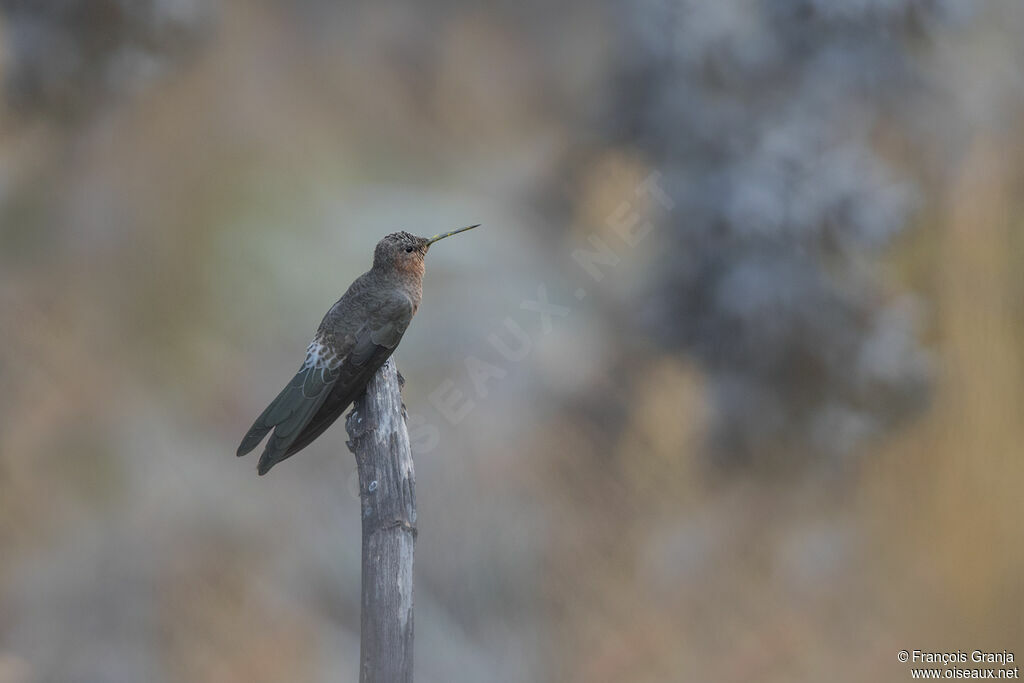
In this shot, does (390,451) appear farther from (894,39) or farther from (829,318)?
(894,39)

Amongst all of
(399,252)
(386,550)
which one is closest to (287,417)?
(386,550)

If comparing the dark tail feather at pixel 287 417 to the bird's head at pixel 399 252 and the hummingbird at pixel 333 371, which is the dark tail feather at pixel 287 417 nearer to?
the hummingbird at pixel 333 371

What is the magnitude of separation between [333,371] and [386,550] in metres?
0.60

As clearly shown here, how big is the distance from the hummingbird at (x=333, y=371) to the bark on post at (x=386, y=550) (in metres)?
0.16

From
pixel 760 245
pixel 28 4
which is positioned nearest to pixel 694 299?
pixel 760 245

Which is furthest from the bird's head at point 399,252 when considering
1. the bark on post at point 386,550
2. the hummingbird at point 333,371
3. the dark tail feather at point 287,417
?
the bark on post at point 386,550

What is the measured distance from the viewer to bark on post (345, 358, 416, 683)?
2.91 metres

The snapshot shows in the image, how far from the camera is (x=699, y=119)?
5.20 m

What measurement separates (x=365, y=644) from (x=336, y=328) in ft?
3.21

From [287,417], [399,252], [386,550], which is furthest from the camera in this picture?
[399,252]

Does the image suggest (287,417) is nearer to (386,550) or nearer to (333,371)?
(333,371)

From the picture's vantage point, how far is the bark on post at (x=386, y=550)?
115 inches

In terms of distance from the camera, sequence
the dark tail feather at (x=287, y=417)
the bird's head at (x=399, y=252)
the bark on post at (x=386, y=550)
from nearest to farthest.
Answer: the bark on post at (x=386, y=550) → the dark tail feather at (x=287, y=417) → the bird's head at (x=399, y=252)

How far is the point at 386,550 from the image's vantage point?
295 centimetres
